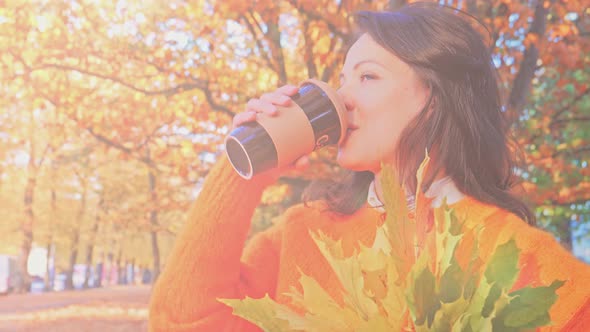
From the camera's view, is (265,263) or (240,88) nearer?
(265,263)

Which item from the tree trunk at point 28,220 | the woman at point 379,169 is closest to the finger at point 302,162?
the woman at point 379,169

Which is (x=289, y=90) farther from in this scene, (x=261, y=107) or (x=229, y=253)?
(x=229, y=253)

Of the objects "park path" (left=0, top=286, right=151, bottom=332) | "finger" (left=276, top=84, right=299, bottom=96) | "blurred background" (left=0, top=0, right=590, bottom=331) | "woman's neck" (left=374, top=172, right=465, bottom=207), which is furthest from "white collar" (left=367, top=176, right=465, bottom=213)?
"park path" (left=0, top=286, right=151, bottom=332)

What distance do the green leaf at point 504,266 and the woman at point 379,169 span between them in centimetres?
81

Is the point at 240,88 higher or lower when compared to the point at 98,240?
higher

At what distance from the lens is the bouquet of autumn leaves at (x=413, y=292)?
682 millimetres

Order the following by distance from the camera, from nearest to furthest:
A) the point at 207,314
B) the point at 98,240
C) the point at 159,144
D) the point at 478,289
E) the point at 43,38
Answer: the point at 478,289 < the point at 207,314 < the point at 43,38 < the point at 159,144 < the point at 98,240

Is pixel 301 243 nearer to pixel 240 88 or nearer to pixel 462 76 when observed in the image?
pixel 462 76

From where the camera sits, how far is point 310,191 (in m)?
2.20

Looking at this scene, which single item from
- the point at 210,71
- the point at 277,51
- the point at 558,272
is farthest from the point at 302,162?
the point at 210,71

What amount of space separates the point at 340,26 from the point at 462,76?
4.70 metres

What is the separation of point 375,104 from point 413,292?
97cm

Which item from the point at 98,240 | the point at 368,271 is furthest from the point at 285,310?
the point at 98,240

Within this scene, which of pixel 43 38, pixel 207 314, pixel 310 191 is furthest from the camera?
pixel 43 38
